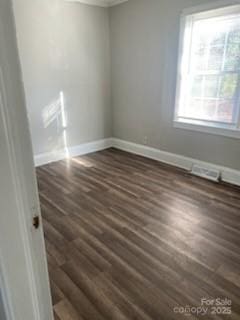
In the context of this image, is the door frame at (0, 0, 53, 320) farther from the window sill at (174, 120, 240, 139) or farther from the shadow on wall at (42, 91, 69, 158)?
the shadow on wall at (42, 91, 69, 158)

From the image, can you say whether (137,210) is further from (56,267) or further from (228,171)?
(228,171)

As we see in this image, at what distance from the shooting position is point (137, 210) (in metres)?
2.51

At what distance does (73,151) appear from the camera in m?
4.26

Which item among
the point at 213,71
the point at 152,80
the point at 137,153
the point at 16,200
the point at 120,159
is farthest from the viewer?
the point at 137,153

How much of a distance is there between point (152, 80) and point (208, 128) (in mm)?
1258

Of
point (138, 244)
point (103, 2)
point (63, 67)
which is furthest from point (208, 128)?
point (103, 2)

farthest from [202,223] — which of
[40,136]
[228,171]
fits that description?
[40,136]

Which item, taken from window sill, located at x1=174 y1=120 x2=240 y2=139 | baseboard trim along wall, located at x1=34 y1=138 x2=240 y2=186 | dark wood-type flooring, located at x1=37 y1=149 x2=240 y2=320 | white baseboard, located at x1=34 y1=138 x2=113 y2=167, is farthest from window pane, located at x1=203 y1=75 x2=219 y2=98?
white baseboard, located at x1=34 y1=138 x2=113 y2=167

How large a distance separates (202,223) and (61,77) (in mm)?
3121

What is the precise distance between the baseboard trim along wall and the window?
523 mm

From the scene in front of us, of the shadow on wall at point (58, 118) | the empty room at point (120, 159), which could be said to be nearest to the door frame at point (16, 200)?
the empty room at point (120, 159)

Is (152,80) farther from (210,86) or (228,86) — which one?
(228,86)

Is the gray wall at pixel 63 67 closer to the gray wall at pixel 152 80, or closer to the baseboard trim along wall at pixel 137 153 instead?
the baseboard trim along wall at pixel 137 153

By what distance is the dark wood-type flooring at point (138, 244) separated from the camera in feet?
4.92
